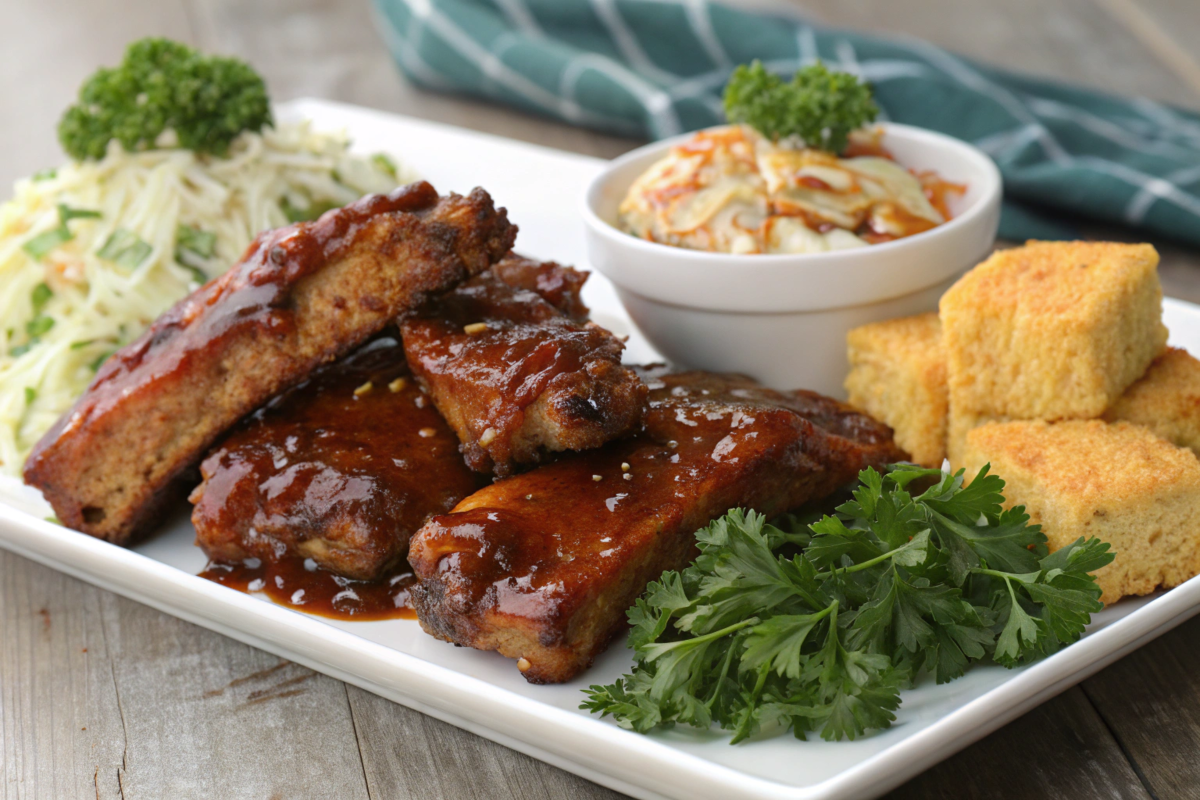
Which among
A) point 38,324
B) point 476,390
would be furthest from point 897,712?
point 38,324

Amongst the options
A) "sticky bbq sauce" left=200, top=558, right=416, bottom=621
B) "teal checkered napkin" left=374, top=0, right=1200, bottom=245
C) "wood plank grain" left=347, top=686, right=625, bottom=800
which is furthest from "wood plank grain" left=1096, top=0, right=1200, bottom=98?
"wood plank grain" left=347, top=686, right=625, bottom=800

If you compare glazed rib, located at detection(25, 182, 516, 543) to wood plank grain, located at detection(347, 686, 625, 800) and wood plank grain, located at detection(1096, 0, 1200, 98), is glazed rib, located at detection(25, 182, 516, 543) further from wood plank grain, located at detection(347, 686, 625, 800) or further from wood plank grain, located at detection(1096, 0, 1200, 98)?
wood plank grain, located at detection(1096, 0, 1200, 98)

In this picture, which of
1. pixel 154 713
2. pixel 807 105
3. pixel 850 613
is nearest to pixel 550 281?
pixel 807 105

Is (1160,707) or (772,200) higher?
(772,200)

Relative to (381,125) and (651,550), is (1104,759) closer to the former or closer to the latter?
(651,550)

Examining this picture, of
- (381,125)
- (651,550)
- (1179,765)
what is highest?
Answer: (651,550)

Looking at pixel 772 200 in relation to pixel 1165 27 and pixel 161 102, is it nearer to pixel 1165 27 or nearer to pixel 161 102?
pixel 161 102
